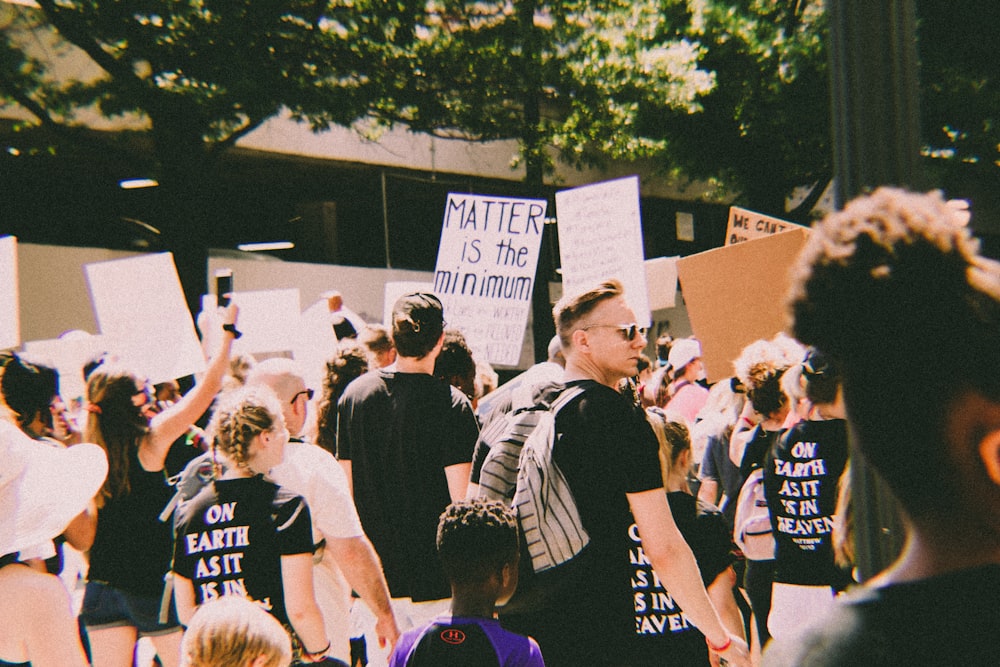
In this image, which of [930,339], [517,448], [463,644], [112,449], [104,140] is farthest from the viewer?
[104,140]

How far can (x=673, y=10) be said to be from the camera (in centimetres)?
1516

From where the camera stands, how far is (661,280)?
32.0 ft

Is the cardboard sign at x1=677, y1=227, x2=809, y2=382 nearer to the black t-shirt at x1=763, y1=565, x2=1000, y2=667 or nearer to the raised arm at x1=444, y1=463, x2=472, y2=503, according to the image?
the raised arm at x1=444, y1=463, x2=472, y2=503

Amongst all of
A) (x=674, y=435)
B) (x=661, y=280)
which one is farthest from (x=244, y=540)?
(x=661, y=280)

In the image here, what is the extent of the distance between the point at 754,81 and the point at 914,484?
1473 centimetres

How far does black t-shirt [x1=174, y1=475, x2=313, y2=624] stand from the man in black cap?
877mm

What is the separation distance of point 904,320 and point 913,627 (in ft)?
1.08

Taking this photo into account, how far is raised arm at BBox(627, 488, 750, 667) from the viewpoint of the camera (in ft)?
10.4

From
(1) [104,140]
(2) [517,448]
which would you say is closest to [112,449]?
Result: (2) [517,448]

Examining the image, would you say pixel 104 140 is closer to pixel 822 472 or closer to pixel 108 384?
pixel 108 384

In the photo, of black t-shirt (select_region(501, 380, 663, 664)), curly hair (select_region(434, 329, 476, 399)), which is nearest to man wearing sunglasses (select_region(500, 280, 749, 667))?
black t-shirt (select_region(501, 380, 663, 664))

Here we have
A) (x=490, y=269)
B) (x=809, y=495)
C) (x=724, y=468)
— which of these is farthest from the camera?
(x=490, y=269)

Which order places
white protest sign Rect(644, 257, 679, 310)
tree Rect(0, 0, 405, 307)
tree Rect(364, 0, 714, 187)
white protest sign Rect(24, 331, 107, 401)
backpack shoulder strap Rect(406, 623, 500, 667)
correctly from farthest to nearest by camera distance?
tree Rect(364, 0, 714, 187) < tree Rect(0, 0, 405, 307) < white protest sign Rect(644, 257, 679, 310) < white protest sign Rect(24, 331, 107, 401) < backpack shoulder strap Rect(406, 623, 500, 667)

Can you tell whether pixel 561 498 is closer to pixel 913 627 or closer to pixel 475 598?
pixel 475 598
